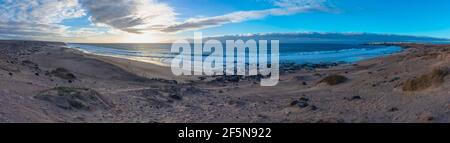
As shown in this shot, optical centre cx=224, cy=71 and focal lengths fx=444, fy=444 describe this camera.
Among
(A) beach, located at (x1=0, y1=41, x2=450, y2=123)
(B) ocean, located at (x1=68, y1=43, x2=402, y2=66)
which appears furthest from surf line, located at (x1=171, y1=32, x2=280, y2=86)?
(A) beach, located at (x1=0, y1=41, x2=450, y2=123)

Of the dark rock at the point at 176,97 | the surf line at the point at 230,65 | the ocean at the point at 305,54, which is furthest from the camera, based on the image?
the ocean at the point at 305,54

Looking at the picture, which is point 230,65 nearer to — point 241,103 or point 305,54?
point 241,103
